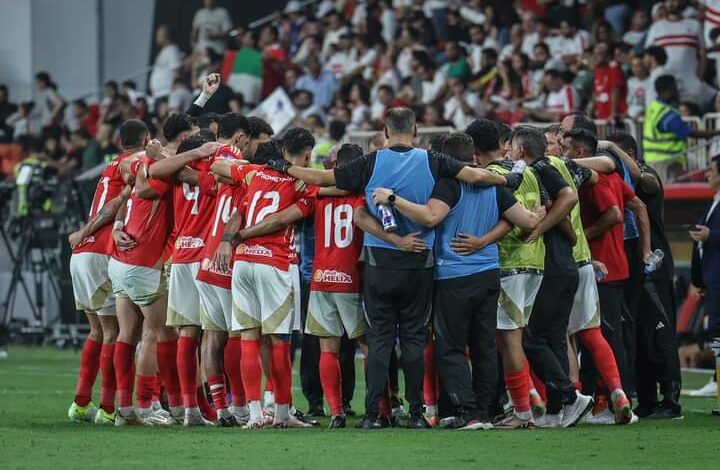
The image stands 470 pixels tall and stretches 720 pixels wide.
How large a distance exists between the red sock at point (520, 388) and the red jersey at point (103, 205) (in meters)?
3.48

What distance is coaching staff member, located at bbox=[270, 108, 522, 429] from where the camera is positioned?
11.3 m

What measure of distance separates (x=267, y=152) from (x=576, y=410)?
2.95m

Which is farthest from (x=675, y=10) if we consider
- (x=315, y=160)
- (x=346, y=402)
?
(x=346, y=402)

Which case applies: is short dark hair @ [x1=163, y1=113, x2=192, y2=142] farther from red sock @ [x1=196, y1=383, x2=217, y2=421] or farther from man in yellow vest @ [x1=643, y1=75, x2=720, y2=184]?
man in yellow vest @ [x1=643, y1=75, x2=720, y2=184]

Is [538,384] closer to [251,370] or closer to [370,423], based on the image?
[370,423]

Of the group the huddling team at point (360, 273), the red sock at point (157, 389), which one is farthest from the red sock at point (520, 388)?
the red sock at point (157, 389)

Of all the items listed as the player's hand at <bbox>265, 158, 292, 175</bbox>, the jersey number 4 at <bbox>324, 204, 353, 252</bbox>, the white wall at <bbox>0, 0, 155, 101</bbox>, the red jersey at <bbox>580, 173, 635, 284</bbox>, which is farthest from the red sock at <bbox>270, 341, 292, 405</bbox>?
the white wall at <bbox>0, 0, 155, 101</bbox>

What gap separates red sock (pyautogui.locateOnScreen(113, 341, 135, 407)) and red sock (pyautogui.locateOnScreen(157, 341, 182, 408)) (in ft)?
0.81

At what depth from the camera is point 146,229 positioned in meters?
12.3

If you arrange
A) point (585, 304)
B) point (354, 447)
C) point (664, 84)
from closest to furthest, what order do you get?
point (354, 447) < point (585, 304) < point (664, 84)

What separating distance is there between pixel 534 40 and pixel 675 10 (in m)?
2.74

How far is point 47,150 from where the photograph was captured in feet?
93.1

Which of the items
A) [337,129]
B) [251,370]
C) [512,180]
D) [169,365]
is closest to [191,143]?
[169,365]

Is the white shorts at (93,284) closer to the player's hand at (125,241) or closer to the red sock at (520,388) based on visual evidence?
the player's hand at (125,241)
